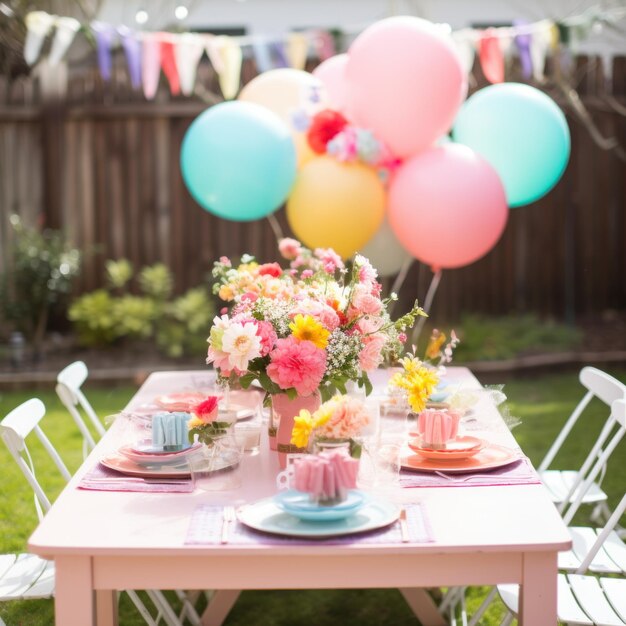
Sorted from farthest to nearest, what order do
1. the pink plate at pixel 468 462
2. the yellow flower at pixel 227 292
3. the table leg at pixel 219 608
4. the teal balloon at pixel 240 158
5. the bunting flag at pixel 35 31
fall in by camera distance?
the bunting flag at pixel 35 31 → the teal balloon at pixel 240 158 → the table leg at pixel 219 608 → the yellow flower at pixel 227 292 → the pink plate at pixel 468 462

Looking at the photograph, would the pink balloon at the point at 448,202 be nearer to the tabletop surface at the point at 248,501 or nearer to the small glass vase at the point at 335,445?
the tabletop surface at the point at 248,501

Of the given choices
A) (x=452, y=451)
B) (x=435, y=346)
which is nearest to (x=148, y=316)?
(x=435, y=346)

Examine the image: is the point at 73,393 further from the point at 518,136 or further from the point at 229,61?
the point at 229,61

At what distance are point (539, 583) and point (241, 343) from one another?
0.96 m

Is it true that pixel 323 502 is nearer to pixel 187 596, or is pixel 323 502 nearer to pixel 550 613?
pixel 550 613

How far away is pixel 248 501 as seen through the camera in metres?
2.46

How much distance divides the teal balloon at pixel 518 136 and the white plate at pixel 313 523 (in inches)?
122

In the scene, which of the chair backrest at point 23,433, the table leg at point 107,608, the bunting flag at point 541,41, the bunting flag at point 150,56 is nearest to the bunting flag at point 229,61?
the bunting flag at point 150,56

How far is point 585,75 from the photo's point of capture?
8.05 meters

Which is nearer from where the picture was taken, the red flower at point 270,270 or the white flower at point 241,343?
the white flower at point 241,343

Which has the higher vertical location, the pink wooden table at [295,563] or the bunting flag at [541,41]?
the bunting flag at [541,41]

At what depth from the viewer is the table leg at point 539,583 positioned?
2148 mm

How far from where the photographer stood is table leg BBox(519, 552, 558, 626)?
215 centimetres

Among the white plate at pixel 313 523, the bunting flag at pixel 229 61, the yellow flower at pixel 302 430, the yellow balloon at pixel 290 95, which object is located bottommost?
the white plate at pixel 313 523
